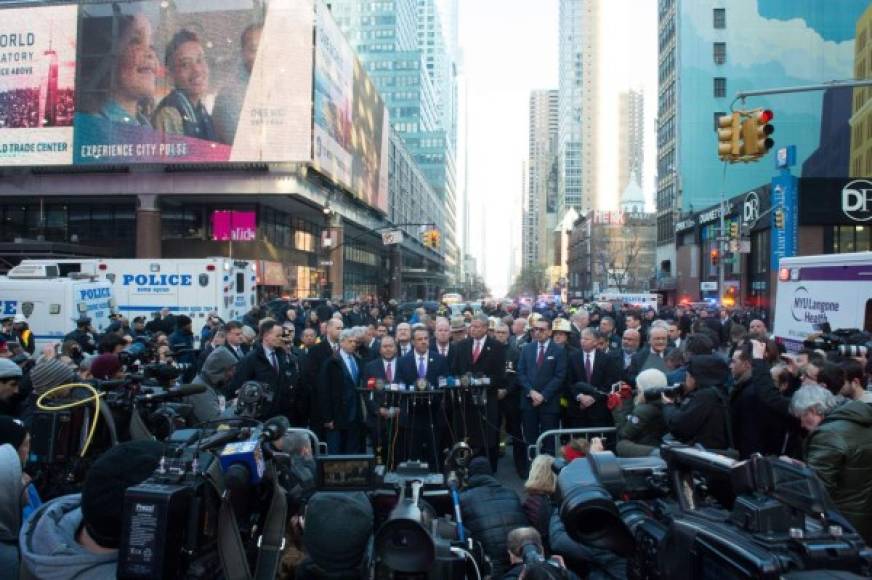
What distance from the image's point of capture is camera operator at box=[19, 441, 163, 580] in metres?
2.23

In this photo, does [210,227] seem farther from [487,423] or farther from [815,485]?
[815,485]

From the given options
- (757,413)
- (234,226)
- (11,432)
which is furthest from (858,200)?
(11,432)

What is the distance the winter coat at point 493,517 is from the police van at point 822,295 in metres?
10.6

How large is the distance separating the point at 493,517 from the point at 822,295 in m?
12.5

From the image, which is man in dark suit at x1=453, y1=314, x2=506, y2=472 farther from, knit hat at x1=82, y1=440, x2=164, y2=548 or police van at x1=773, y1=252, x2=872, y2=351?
police van at x1=773, y1=252, x2=872, y2=351

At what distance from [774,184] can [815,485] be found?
43.8 m

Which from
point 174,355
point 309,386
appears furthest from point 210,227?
point 309,386

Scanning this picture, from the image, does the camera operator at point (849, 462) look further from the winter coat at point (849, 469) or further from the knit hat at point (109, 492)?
the knit hat at point (109, 492)

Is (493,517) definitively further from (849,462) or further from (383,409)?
(383,409)

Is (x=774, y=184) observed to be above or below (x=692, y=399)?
above

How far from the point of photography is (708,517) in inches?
85.2

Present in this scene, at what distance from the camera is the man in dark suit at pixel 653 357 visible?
846cm

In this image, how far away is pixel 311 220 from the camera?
2194 inches

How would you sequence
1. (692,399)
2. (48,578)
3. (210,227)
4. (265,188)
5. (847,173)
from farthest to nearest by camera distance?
(847,173)
(210,227)
(265,188)
(692,399)
(48,578)
